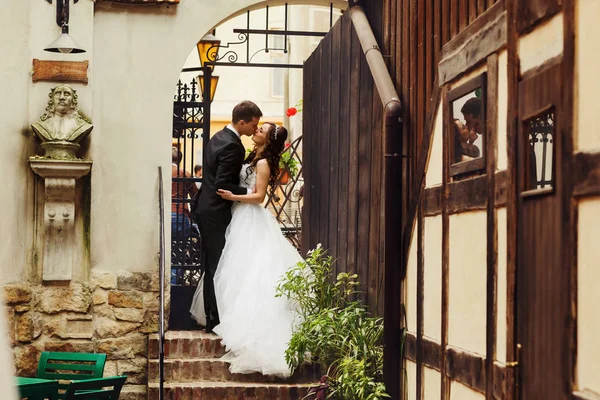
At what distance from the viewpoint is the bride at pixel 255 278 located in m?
7.27

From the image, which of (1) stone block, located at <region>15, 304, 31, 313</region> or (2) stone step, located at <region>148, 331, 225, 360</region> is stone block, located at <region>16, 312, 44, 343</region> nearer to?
(1) stone block, located at <region>15, 304, 31, 313</region>

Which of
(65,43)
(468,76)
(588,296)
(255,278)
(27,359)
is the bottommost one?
(27,359)

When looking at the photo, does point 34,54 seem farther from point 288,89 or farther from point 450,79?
point 288,89

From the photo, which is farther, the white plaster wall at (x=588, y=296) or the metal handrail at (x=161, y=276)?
the metal handrail at (x=161, y=276)

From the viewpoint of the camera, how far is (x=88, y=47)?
8.32m

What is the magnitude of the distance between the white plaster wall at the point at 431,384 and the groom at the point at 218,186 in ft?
9.63

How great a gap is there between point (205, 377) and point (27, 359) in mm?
1576

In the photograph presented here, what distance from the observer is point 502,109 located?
4.30 meters

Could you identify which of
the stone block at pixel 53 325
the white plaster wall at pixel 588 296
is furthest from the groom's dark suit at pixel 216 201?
the white plaster wall at pixel 588 296

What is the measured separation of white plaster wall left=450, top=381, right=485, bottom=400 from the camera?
454cm

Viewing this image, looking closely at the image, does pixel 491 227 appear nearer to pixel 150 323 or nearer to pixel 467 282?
pixel 467 282

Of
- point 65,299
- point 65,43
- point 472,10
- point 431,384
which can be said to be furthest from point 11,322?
point 472,10

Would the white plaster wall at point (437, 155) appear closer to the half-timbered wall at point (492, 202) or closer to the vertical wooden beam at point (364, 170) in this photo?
the half-timbered wall at point (492, 202)

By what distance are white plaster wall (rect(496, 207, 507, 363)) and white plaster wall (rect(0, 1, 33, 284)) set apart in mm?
4919
